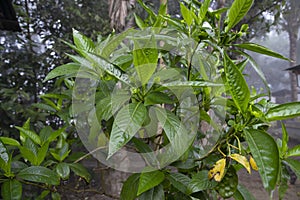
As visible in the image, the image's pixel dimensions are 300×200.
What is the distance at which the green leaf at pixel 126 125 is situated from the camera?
0.30m

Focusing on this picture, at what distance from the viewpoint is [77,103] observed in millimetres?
504

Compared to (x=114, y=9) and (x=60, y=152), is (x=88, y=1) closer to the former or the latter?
(x=114, y=9)

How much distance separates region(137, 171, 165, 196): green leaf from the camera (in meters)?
0.38

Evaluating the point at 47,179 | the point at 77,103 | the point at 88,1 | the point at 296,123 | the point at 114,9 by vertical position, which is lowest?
the point at 296,123

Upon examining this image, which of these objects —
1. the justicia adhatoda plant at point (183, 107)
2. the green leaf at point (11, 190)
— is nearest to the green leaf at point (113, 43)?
the justicia adhatoda plant at point (183, 107)

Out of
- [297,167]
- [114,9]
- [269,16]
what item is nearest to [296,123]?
[269,16]

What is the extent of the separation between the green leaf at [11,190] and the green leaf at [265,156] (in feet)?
1.49

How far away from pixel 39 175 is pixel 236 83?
427 millimetres

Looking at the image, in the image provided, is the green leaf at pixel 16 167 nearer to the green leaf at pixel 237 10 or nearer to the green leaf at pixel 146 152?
the green leaf at pixel 146 152

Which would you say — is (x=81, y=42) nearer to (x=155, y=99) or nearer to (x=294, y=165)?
(x=155, y=99)

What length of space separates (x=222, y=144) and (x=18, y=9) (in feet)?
5.78

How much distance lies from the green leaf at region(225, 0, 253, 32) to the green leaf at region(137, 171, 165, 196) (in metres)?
0.27

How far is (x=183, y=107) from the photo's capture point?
0.47 metres

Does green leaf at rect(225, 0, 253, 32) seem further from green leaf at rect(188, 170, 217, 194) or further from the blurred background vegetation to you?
the blurred background vegetation
